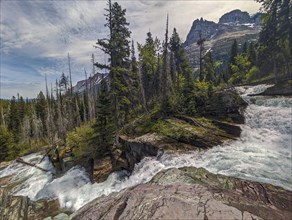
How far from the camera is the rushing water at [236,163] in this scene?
13266 mm

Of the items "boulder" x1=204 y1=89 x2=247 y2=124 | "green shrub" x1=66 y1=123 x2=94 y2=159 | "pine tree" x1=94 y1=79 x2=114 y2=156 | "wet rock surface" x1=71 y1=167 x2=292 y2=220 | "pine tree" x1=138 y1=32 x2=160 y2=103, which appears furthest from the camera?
"pine tree" x1=138 y1=32 x2=160 y2=103

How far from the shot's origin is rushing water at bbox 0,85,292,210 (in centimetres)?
1327

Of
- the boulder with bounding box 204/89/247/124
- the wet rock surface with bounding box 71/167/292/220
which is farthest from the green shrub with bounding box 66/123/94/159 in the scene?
the wet rock surface with bounding box 71/167/292/220

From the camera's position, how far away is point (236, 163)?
1416 cm

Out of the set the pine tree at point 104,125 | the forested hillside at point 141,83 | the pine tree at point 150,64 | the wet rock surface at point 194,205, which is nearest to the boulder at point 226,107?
the forested hillside at point 141,83

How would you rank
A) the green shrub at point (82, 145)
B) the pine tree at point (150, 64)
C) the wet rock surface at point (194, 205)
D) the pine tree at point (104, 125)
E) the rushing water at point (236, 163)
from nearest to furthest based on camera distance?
1. the wet rock surface at point (194, 205)
2. the rushing water at point (236, 163)
3. the pine tree at point (104, 125)
4. the green shrub at point (82, 145)
5. the pine tree at point (150, 64)

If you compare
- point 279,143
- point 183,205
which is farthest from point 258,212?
point 279,143

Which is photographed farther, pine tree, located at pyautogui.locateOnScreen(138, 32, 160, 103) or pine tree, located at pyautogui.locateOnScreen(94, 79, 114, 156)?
pine tree, located at pyautogui.locateOnScreen(138, 32, 160, 103)

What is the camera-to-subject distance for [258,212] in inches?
→ 254

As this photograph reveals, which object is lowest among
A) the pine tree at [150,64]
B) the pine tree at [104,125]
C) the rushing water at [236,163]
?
the rushing water at [236,163]

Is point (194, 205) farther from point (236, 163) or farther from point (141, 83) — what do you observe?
point (141, 83)

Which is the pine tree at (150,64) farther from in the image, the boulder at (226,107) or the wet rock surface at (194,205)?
the wet rock surface at (194,205)

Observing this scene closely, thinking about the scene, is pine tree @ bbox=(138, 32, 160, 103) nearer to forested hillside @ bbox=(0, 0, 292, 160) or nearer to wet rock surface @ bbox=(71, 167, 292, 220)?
forested hillside @ bbox=(0, 0, 292, 160)

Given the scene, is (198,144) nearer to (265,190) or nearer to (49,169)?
(265,190)
